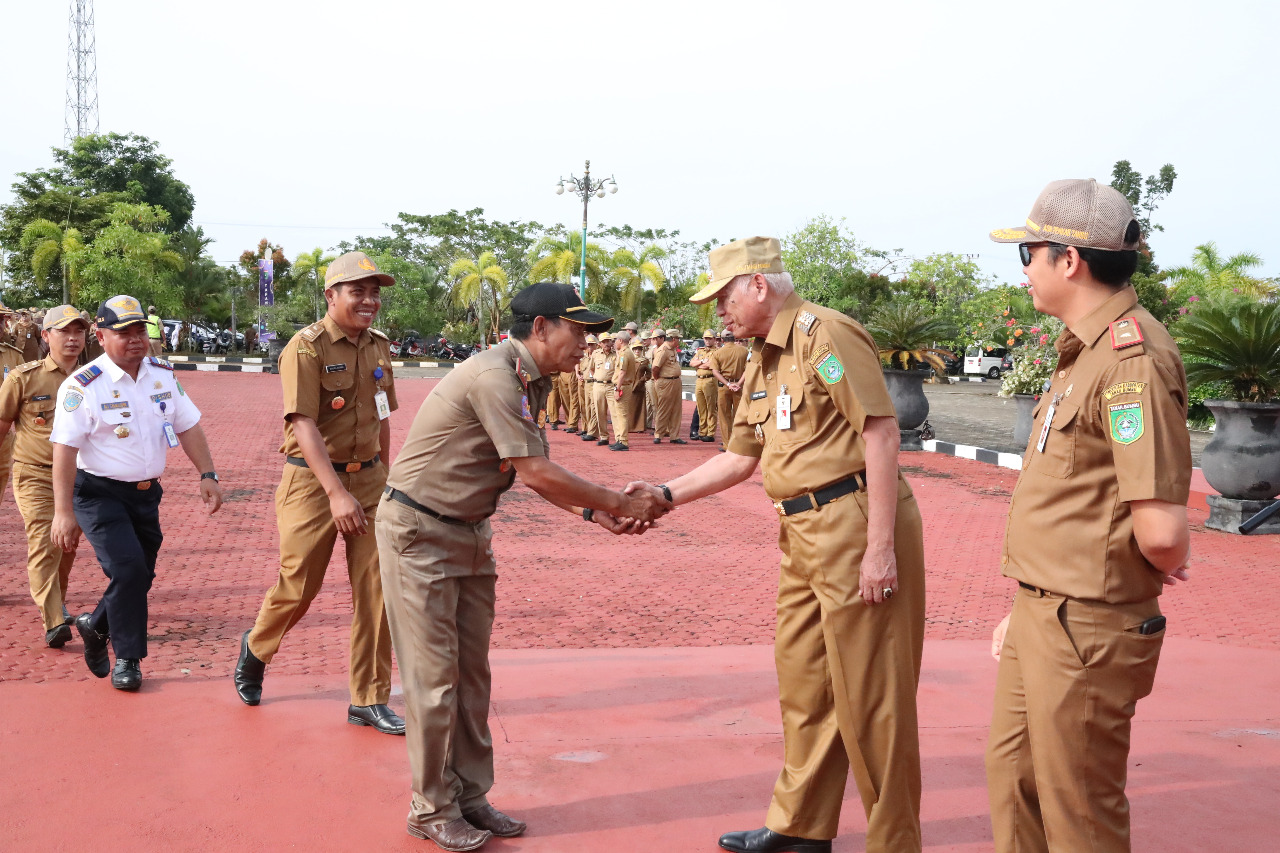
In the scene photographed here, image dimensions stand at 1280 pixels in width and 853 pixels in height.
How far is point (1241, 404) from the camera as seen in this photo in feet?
31.4

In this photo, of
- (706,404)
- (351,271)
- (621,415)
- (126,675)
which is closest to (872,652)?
(351,271)

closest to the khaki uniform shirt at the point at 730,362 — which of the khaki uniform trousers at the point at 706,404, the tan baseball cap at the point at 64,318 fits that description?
the khaki uniform trousers at the point at 706,404

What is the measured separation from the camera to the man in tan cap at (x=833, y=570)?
3.12m

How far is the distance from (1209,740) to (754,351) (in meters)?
2.63

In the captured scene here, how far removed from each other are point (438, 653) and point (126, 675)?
7.13 ft

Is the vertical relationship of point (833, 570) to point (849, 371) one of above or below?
below

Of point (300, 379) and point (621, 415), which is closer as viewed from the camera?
point (300, 379)

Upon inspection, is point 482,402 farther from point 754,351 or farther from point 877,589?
point 877,589

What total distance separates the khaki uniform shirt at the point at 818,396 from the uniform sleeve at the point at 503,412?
0.76m

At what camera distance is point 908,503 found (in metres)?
3.26

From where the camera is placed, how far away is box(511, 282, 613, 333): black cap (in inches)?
135

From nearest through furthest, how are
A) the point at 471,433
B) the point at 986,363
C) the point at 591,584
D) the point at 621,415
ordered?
the point at 471,433, the point at 591,584, the point at 621,415, the point at 986,363

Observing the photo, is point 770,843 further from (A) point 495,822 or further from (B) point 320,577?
(B) point 320,577

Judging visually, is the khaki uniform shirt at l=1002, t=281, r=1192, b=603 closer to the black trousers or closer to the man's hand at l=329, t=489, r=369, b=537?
the man's hand at l=329, t=489, r=369, b=537
